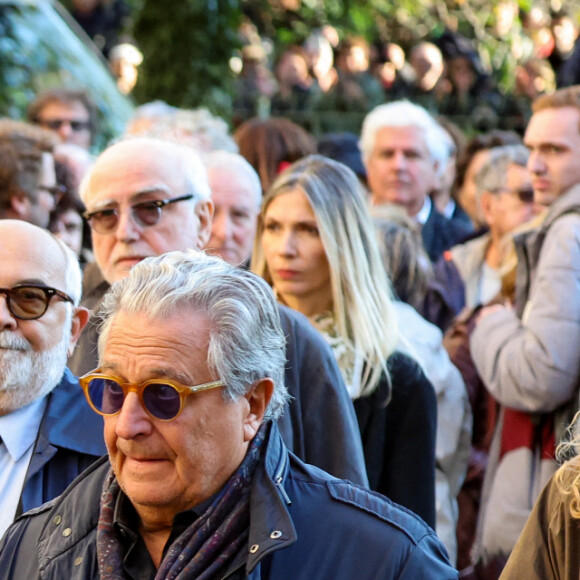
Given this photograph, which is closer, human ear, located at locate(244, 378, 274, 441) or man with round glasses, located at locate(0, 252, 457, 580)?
man with round glasses, located at locate(0, 252, 457, 580)

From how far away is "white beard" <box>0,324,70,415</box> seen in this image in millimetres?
3762

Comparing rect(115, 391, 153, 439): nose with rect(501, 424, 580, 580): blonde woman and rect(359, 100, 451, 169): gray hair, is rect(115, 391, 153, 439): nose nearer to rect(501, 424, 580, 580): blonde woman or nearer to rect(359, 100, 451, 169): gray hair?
rect(501, 424, 580, 580): blonde woman

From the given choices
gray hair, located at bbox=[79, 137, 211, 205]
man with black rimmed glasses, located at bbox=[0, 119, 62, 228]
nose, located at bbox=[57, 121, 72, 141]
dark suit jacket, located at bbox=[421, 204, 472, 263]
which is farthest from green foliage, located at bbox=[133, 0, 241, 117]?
gray hair, located at bbox=[79, 137, 211, 205]

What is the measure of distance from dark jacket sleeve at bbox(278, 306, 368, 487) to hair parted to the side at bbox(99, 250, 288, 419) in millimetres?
984

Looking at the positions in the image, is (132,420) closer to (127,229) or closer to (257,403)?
(257,403)

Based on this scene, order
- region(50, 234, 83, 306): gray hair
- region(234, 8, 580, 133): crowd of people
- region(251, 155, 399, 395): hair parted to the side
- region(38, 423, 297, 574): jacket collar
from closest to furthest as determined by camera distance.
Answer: region(38, 423, 297, 574): jacket collar
region(50, 234, 83, 306): gray hair
region(251, 155, 399, 395): hair parted to the side
region(234, 8, 580, 133): crowd of people

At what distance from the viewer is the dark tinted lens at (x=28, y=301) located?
379 centimetres

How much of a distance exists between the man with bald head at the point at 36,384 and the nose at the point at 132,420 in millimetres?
958

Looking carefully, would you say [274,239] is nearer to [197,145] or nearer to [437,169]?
[197,145]

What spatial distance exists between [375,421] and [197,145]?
7.46 feet

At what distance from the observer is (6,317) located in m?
3.74

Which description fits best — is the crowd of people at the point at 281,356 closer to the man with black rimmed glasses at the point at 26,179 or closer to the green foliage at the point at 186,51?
the man with black rimmed glasses at the point at 26,179

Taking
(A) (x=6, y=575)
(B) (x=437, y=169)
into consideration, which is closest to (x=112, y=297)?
(A) (x=6, y=575)

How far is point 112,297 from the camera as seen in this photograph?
3.01 meters
